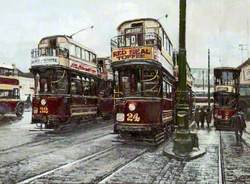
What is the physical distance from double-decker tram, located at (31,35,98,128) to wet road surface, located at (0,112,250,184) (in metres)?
4.17

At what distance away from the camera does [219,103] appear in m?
29.2

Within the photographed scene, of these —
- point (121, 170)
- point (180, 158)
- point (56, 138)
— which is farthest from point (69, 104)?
point (121, 170)

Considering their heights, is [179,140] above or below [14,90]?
below

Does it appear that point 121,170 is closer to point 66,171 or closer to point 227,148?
point 66,171

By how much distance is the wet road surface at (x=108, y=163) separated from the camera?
10117mm

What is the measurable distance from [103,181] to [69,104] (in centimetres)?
1393

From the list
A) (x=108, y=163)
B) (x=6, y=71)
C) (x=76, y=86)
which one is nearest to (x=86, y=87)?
(x=76, y=86)

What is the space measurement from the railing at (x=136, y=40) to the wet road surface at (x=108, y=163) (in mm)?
4216

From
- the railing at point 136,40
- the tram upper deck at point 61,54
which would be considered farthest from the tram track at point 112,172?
the tram upper deck at point 61,54

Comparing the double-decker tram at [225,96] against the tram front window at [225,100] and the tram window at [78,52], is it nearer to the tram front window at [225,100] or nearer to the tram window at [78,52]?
the tram front window at [225,100]

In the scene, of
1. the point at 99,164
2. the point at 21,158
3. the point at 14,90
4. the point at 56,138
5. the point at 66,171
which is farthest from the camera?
the point at 14,90

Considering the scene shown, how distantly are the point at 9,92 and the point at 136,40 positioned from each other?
705 inches

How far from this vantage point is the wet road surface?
398 inches

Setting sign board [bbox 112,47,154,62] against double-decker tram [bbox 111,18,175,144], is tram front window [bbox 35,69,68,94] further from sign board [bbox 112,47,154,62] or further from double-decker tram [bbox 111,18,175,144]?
sign board [bbox 112,47,154,62]
